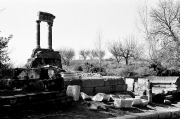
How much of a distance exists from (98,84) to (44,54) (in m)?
8.65

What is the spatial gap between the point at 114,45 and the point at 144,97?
35154 mm

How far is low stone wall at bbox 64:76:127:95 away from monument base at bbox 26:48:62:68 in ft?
24.2

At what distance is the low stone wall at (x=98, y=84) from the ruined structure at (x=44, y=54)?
23.9 ft

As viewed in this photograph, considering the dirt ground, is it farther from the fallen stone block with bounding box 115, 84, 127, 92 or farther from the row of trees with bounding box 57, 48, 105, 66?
the row of trees with bounding box 57, 48, 105, 66

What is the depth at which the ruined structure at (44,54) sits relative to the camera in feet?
59.6

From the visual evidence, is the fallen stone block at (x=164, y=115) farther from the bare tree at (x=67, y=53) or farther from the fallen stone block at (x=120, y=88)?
the bare tree at (x=67, y=53)

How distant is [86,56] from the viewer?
209 feet

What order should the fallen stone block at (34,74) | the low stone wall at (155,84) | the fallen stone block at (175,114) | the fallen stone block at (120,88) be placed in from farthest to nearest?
the low stone wall at (155,84) < the fallen stone block at (120,88) < the fallen stone block at (175,114) < the fallen stone block at (34,74)

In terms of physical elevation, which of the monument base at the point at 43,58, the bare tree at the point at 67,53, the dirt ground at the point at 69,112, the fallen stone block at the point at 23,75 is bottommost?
the dirt ground at the point at 69,112

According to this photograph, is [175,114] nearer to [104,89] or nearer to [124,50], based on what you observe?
[104,89]

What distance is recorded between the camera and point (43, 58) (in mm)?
18641

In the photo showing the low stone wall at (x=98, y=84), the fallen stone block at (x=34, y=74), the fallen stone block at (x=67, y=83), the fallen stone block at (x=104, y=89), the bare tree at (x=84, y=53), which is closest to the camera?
the fallen stone block at (x=34, y=74)

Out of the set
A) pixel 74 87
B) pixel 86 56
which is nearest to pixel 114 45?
pixel 86 56

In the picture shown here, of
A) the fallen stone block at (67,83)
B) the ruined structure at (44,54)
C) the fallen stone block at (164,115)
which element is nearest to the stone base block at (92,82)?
the fallen stone block at (67,83)
